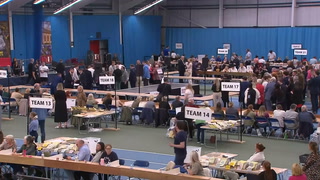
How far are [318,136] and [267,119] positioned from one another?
249cm

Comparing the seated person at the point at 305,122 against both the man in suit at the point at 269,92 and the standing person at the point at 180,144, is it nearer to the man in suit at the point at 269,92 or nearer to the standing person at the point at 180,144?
the man in suit at the point at 269,92

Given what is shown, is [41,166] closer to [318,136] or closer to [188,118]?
[188,118]

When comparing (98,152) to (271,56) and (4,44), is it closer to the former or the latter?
(4,44)

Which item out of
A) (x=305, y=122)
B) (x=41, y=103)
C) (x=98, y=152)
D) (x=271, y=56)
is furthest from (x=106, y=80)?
(x=271, y=56)

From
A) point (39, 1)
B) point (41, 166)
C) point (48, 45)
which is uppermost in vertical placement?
point (39, 1)

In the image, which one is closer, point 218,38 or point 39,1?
point 39,1

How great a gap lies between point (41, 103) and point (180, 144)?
508 centimetres

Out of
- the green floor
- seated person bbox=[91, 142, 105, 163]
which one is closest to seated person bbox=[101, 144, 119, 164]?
seated person bbox=[91, 142, 105, 163]

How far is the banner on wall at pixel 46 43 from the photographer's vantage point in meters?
36.8

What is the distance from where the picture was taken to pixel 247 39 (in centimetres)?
4053

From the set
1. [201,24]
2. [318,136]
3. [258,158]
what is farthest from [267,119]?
[201,24]

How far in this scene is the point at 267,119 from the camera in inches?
696

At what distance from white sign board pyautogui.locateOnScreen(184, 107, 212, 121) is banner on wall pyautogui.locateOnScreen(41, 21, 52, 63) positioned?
2232 centimetres

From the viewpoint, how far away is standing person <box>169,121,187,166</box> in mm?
12406
